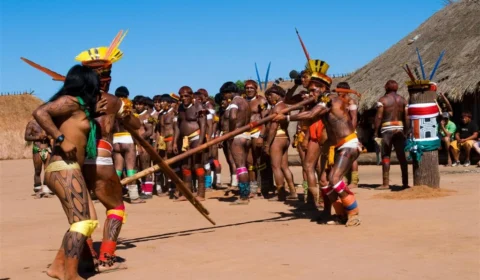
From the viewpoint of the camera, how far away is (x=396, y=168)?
17469 millimetres

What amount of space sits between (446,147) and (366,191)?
665 cm

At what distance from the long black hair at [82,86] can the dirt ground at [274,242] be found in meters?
1.53

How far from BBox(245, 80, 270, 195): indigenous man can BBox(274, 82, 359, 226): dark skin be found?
3.29 meters

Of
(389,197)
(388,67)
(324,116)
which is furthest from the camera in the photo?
(388,67)

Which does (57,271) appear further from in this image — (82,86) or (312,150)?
(312,150)

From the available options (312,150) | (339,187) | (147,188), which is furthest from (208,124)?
(339,187)

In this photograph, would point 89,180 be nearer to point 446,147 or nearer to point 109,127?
point 109,127

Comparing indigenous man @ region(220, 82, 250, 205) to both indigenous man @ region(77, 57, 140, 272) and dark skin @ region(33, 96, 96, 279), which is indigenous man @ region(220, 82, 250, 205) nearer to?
indigenous man @ region(77, 57, 140, 272)

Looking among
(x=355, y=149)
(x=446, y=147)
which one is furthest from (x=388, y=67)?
(x=355, y=149)

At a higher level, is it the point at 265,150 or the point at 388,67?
the point at 388,67

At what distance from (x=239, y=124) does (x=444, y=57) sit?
1211cm

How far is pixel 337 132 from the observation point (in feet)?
27.4

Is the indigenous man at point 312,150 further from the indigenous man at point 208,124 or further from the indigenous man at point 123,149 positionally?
the indigenous man at point 123,149

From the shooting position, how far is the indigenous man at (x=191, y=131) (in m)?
11.7
